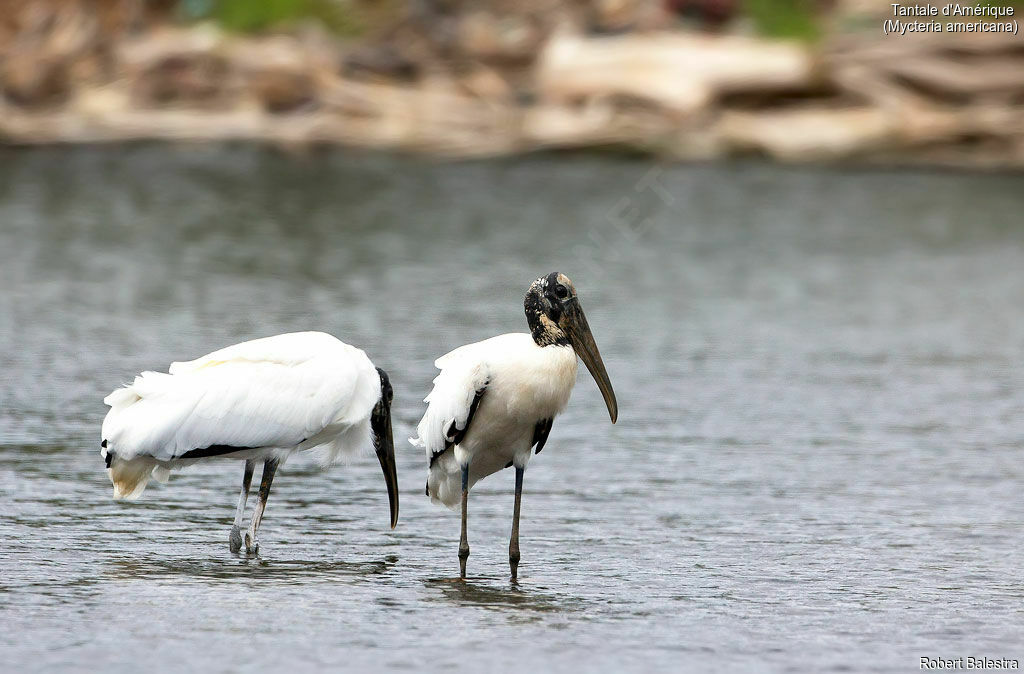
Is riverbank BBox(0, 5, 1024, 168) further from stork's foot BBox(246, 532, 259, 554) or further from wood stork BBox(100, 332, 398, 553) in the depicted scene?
stork's foot BBox(246, 532, 259, 554)

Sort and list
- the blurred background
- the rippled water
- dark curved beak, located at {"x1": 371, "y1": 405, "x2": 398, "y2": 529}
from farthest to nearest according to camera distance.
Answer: dark curved beak, located at {"x1": 371, "y1": 405, "x2": 398, "y2": 529} < the blurred background < the rippled water

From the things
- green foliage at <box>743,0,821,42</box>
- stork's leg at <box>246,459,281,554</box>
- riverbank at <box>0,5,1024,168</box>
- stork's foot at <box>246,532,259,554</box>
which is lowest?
stork's foot at <box>246,532,259,554</box>

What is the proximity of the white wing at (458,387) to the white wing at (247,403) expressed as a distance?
462mm

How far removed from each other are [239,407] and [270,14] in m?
36.9

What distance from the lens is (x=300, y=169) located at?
3488cm

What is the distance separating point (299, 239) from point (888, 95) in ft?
48.6

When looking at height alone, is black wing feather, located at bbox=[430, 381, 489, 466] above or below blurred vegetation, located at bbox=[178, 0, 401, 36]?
below

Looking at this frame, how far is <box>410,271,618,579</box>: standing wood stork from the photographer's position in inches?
358

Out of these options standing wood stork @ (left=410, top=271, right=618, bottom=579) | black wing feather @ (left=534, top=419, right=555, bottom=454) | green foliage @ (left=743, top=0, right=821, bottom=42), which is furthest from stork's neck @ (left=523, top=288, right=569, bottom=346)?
green foliage @ (left=743, top=0, right=821, bottom=42)

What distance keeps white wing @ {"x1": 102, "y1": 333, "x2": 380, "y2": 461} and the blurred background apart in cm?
67

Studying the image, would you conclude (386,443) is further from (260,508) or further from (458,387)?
(458,387)

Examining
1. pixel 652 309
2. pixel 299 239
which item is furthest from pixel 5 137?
pixel 652 309

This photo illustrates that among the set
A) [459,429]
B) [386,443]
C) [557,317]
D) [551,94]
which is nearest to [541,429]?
[459,429]

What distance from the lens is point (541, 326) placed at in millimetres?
9281
